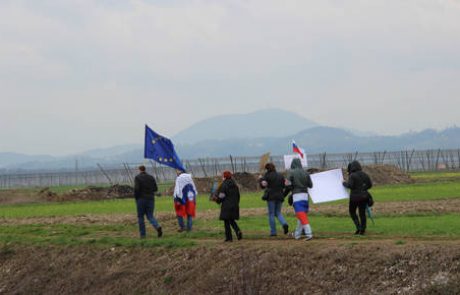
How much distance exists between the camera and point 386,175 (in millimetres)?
63000

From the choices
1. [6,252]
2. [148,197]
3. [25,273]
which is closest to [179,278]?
[148,197]

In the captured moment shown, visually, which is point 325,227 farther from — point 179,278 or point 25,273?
point 25,273

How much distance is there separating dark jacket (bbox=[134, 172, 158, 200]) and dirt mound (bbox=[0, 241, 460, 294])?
1.64m

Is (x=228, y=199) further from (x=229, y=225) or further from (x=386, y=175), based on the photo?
(x=386, y=175)

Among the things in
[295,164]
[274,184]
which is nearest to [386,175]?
[274,184]

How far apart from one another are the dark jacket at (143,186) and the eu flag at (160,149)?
87.8 inches

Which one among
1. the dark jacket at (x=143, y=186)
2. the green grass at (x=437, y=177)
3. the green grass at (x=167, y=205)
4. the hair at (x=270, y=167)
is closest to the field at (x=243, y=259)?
the dark jacket at (x=143, y=186)

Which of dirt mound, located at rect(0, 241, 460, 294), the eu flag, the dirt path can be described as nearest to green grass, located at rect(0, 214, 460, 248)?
dirt mound, located at rect(0, 241, 460, 294)

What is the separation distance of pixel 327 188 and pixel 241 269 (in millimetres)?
3699

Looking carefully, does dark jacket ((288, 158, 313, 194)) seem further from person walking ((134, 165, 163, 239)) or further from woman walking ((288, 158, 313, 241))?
person walking ((134, 165, 163, 239))

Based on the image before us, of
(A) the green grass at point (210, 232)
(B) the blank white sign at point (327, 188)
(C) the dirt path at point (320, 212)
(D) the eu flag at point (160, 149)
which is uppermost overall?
(D) the eu flag at point (160, 149)

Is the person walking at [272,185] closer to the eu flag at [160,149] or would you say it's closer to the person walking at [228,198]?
the person walking at [228,198]

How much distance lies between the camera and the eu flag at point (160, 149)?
76.3ft

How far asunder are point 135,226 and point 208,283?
383 inches
